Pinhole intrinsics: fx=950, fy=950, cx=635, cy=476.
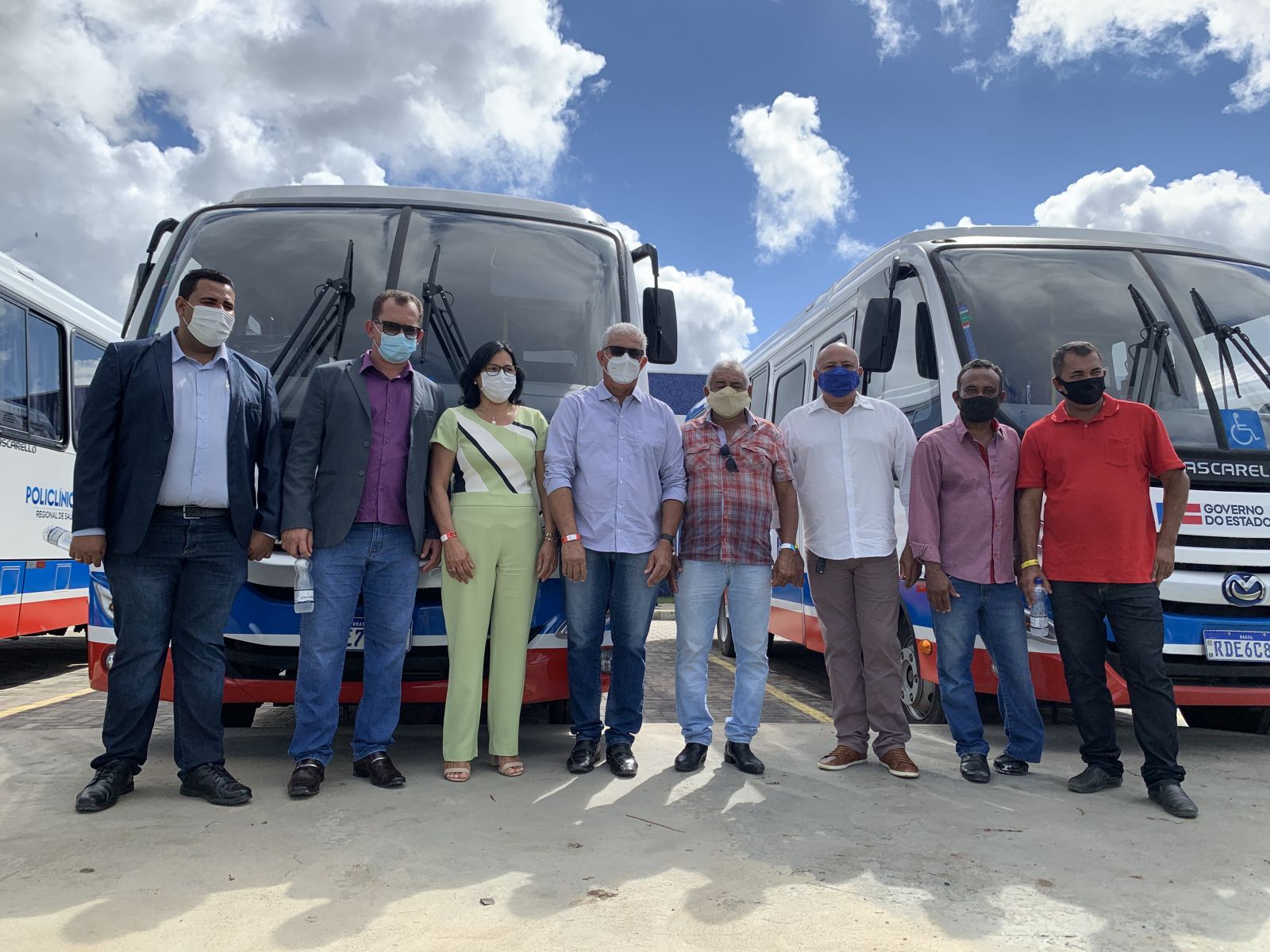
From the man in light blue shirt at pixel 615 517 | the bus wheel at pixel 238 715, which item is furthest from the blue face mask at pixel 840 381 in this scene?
the bus wheel at pixel 238 715

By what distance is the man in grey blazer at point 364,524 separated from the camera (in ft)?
13.5

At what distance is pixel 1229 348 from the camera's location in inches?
215

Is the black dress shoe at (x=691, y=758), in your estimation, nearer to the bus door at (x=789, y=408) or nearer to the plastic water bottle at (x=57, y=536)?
the bus door at (x=789, y=408)

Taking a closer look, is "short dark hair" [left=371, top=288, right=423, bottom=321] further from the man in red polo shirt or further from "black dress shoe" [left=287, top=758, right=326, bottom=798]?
the man in red polo shirt

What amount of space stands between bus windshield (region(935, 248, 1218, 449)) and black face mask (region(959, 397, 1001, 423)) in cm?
57

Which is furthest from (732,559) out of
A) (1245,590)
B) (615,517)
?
(1245,590)

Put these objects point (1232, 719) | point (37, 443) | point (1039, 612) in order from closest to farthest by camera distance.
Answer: point (1039, 612) → point (1232, 719) → point (37, 443)

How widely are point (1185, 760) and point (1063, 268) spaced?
2902 mm

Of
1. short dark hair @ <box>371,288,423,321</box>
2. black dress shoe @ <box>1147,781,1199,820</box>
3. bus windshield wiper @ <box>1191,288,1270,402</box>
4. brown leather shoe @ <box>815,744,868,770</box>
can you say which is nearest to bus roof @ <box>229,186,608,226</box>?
short dark hair @ <box>371,288,423,321</box>

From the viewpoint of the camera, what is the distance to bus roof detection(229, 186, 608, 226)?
5.46 m

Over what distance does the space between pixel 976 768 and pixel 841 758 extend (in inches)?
24.5

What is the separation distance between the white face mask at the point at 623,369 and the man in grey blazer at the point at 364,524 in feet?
2.90

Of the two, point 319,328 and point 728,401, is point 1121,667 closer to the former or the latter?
point 728,401

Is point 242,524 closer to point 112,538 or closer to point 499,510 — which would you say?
point 112,538
